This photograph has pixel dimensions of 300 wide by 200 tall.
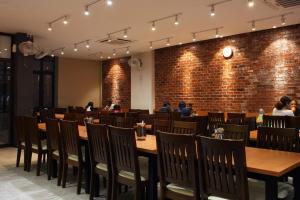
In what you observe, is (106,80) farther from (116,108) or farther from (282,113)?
(282,113)

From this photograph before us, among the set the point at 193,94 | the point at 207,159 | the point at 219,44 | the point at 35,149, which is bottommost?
the point at 35,149

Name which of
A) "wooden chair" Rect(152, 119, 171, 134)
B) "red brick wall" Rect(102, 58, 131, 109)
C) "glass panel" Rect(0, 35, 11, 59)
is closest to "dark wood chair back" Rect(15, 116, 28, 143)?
"wooden chair" Rect(152, 119, 171, 134)

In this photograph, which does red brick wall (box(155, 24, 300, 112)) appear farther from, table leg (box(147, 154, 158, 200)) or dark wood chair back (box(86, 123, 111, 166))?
dark wood chair back (box(86, 123, 111, 166))

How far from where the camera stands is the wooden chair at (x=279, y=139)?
2895mm

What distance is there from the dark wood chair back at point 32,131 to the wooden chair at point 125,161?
6.92 feet

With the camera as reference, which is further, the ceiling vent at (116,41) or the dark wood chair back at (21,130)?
the ceiling vent at (116,41)

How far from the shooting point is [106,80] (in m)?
12.3

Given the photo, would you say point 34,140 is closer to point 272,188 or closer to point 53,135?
point 53,135

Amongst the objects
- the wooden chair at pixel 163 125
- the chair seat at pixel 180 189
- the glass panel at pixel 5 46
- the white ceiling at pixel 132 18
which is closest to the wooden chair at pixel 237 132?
the wooden chair at pixel 163 125

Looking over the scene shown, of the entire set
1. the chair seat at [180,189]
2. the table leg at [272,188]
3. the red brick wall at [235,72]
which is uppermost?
the red brick wall at [235,72]

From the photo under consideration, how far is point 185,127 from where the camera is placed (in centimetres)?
379

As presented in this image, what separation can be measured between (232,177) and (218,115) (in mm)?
3810

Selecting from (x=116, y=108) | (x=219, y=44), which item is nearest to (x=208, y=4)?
(x=219, y=44)

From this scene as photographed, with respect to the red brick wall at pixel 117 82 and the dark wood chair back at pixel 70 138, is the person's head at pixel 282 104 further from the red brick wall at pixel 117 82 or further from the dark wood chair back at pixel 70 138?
the red brick wall at pixel 117 82
